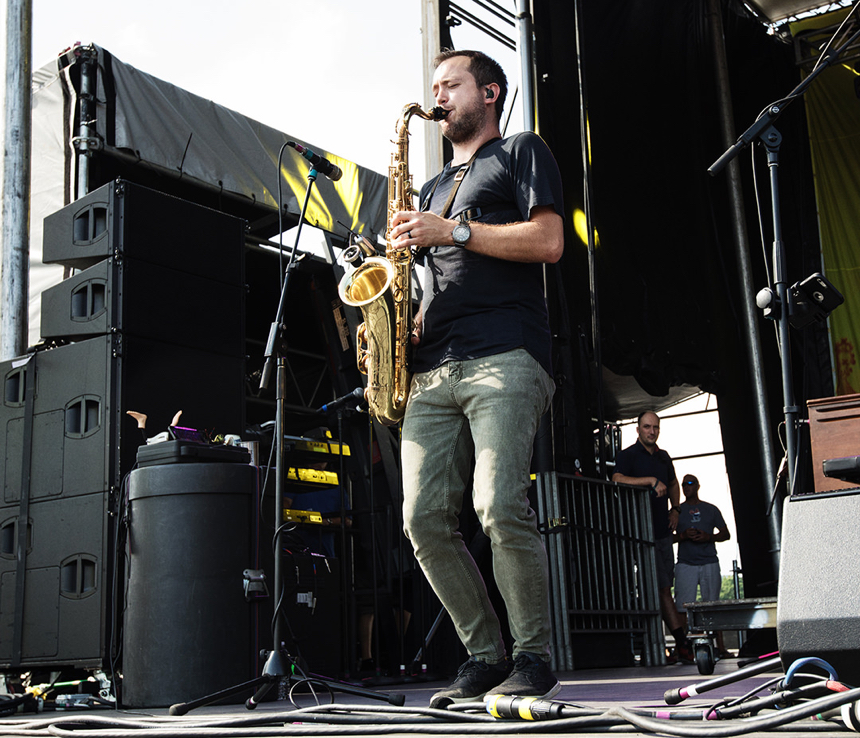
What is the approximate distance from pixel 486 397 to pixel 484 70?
1.05 metres

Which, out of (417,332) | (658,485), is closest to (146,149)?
(658,485)

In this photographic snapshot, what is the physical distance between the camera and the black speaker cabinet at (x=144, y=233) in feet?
14.6

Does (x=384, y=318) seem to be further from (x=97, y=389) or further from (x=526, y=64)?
(x=526, y=64)

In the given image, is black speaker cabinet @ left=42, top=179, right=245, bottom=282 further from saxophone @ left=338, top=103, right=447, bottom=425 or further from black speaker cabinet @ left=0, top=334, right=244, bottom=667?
saxophone @ left=338, top=103, right=447, bottom=425

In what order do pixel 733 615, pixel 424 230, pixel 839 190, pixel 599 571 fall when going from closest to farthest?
1. pixel 424 230
2. pixel 733 615
3. pixel 599 571
4. pixel 839 190

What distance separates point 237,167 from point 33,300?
191cm

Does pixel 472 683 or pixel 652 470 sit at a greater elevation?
pixel 652 470

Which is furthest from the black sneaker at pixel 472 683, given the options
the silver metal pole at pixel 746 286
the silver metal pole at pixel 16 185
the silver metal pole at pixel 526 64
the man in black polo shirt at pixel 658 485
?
the silver metal pole at pixel 746 286

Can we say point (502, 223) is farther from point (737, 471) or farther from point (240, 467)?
point (737, 471)

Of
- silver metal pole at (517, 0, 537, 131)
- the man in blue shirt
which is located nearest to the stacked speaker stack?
silver metal pole at (517, 0, 537, 131)

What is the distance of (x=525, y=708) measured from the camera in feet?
6.60

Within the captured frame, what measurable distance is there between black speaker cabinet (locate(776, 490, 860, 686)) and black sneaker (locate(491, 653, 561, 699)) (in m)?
0.65

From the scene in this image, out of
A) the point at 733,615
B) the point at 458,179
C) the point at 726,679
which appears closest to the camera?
the point at 726,679

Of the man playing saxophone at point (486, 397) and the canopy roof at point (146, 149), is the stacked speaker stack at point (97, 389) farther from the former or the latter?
the man playing saxophone at point (486, 397)
